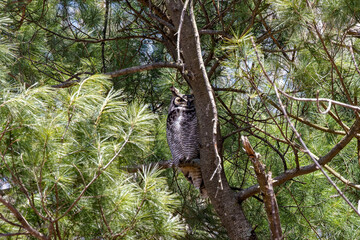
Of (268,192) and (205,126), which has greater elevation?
(205,126)

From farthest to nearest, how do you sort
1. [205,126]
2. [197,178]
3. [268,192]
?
1. [197,178]
2. [205,126]
3. [268,192]

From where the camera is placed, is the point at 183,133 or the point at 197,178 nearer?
the point at 197,178

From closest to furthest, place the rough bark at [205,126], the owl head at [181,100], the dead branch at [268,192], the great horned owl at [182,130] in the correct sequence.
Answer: the dead branch at [268,192] → the rough bark at [205,126] → the great horned owl at [182,130] → the owl head at [181,100]

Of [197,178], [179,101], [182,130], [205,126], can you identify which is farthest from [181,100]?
[205,126]

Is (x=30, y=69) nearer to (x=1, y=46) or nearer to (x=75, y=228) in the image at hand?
(x=1, y=46)

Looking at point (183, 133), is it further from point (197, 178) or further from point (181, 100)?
point (197, 178)

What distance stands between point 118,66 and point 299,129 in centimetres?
141

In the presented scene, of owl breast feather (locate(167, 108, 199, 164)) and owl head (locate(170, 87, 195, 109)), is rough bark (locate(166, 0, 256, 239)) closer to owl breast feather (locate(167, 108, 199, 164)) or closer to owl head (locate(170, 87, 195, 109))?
owl breast feather (locate(167, 108, 199, 164))

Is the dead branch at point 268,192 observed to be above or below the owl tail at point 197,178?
below

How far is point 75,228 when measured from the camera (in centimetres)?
203

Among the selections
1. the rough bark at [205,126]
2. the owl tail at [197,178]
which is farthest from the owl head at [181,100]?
the rough bark at [205,126]

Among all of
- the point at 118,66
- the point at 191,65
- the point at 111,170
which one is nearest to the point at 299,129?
the point at 191,65

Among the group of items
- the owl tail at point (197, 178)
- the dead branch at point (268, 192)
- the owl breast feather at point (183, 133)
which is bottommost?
the dead branch at point (268, 192)

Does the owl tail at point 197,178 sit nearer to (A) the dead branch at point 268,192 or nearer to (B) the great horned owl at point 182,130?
(B) the great horned owl at point 182,130
